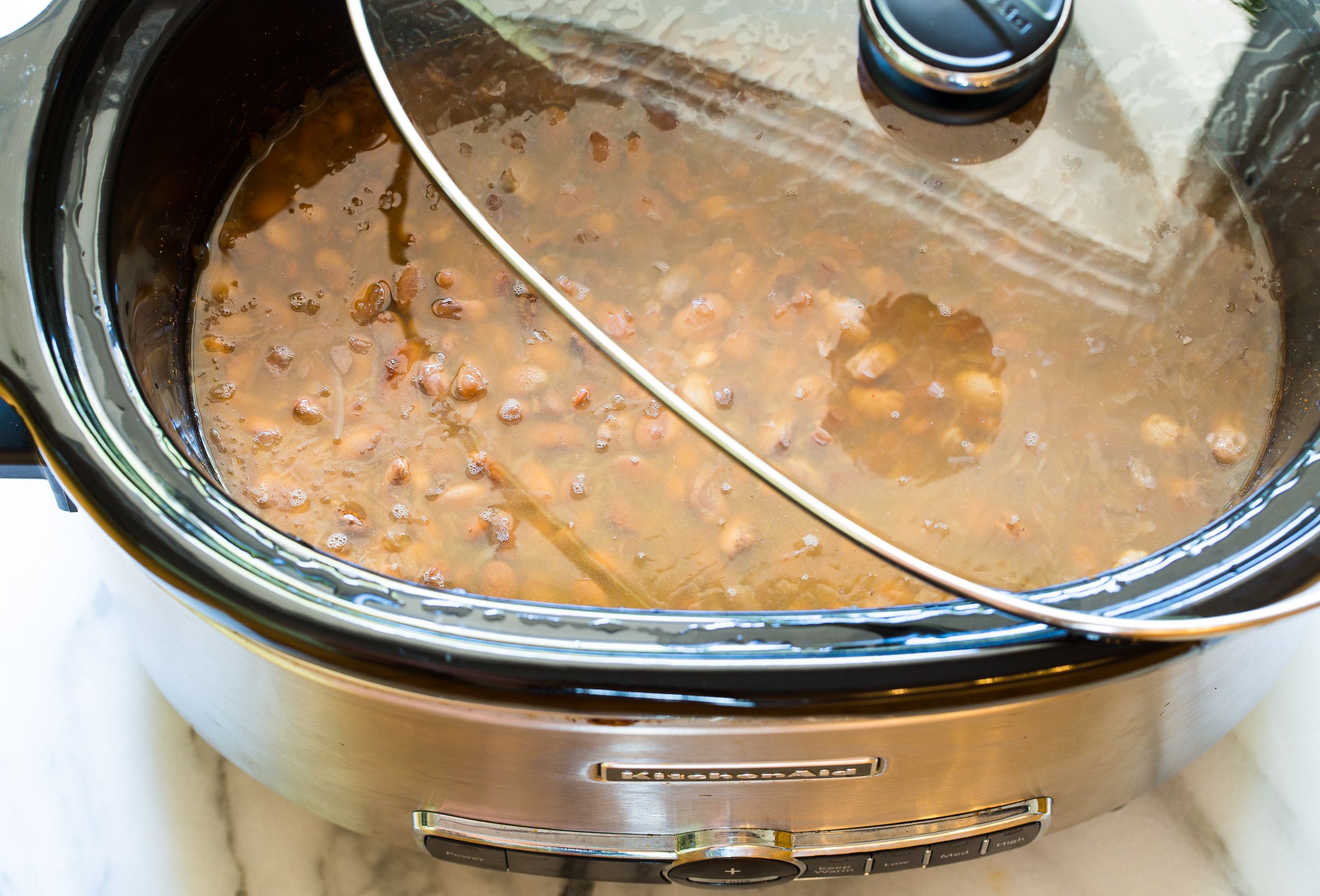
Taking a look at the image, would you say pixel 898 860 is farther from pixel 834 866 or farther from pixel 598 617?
pixel 598 617

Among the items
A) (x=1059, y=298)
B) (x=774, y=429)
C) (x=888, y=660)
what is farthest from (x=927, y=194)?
(x=888, y=660)

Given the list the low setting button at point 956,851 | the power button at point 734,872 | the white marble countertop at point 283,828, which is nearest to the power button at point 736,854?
the power button at point 734,872

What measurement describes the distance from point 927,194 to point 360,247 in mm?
488

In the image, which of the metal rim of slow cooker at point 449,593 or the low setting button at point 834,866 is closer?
the metal rim of slow cooker at point 449,593

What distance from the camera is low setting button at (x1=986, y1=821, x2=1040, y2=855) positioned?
0.79 m

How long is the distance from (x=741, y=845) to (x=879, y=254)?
18.2 inches

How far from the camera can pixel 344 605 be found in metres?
0.60

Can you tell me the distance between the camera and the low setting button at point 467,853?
Answer: 30.8 inches

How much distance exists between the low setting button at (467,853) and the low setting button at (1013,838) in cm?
37

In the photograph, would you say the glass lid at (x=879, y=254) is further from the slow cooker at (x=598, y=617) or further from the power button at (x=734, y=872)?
the power button at (x=734, y=872)

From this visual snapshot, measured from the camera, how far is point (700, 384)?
2.56 ft

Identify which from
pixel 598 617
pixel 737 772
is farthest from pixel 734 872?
pixel 598 617

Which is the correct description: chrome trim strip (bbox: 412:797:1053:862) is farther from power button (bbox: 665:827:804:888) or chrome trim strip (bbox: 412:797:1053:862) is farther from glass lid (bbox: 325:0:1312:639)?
glass lid (bbox: 325:0:1312:639)

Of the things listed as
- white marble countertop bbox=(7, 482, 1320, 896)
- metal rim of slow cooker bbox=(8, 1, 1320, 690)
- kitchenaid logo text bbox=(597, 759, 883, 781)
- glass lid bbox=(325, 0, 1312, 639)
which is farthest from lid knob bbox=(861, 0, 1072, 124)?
white marble countertop bbox=(7, 482, 1320, 896)
